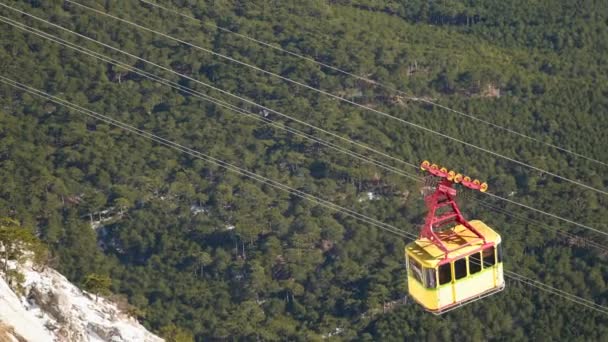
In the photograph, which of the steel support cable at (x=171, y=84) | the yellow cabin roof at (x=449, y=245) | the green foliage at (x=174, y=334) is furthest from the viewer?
the steel support cable at (x=171, y=84)

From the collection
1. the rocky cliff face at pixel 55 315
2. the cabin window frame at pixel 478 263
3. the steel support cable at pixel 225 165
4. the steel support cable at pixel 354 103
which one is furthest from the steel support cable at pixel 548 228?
the cabin window frame at pixel 478 263

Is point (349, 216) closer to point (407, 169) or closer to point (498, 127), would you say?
point (407, 169)

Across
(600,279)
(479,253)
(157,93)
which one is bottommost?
(600,279)

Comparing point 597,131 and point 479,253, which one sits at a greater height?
point 479,253

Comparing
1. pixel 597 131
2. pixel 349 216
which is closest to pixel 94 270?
pixel 349 216

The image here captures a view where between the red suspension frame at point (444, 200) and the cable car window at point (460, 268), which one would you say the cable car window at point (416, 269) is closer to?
the red suspension frame at point (444, 200)

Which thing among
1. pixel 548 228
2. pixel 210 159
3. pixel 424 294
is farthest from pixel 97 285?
pixel 548 228
